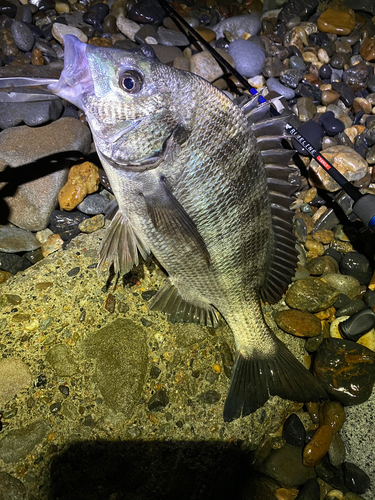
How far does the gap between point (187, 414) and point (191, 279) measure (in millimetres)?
912

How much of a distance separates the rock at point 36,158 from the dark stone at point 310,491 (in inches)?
123

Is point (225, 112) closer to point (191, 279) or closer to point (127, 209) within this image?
point (127, 209)

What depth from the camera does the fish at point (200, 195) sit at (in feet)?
6.04

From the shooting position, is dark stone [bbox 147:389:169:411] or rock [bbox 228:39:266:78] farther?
rock [bbox 228:39:266:78]

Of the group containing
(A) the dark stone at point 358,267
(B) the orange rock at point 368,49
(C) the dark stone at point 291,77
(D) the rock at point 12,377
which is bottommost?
(D) the rock at point 12,377

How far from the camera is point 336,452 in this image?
281cm

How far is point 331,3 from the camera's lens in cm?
482

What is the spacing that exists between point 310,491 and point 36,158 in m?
3.59

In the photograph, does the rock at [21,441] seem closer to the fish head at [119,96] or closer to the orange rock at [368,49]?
the fish head at [119,96]

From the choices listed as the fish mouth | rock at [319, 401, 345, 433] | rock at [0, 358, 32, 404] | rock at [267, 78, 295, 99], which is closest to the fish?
the fish mouth

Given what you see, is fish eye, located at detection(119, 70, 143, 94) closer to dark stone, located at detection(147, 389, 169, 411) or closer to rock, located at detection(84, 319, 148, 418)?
rock, located at detection(84, 319, 148, 418)

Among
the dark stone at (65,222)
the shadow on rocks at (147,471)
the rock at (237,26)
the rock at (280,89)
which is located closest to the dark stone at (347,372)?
the shadow on rocks at (147,471)

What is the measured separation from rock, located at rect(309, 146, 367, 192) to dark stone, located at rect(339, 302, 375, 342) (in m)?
1.39

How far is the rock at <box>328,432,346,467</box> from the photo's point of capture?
2803mm
